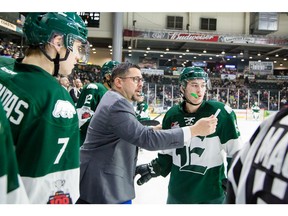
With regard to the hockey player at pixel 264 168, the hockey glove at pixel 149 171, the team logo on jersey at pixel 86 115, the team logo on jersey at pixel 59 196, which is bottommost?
the hockey glove at pixel 149 171

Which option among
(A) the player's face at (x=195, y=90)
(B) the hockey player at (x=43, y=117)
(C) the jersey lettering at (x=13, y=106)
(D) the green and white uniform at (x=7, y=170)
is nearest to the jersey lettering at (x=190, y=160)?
(A) the player's face at (x=195, y=90)

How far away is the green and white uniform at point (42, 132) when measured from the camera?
82 centimetres

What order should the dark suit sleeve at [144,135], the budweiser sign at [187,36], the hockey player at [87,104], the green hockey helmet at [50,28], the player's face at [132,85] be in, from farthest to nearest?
the budweiser sign at [187,36]
the hockey player at [87,104]
the player's face at [132,85]
the dark suit sleeve at [144,135]
the green hockey helmet at [50,28]

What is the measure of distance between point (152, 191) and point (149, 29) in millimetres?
12667

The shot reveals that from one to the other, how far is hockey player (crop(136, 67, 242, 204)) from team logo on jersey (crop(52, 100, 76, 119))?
82 cm

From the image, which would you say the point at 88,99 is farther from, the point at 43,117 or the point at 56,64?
the point at 43,117

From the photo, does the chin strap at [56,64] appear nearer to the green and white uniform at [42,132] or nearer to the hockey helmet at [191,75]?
the green and white uniform at [42,132]

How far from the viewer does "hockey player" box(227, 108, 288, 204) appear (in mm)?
438

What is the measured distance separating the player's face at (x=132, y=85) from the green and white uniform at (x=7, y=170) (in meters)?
0.94

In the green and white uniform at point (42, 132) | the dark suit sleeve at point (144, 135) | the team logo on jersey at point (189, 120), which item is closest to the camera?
the green and white uniform at point (42, 132)

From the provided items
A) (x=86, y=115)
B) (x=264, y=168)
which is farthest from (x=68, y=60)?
(x=86, y=115)

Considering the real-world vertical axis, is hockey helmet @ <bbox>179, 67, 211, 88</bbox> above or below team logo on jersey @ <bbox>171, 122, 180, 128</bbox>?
above

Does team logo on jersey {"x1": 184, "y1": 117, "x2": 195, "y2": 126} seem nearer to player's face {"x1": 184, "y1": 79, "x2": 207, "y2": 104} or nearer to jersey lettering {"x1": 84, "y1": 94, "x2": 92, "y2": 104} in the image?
player's face {"x1": 184, "y1": 79, "x2": 207, "y2": 104}

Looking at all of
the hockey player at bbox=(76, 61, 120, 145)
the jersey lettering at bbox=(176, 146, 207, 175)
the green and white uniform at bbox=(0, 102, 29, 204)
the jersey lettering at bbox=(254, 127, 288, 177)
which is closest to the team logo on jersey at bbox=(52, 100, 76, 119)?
the green and white uniform at bbox=(0, 102, 29, 204)
